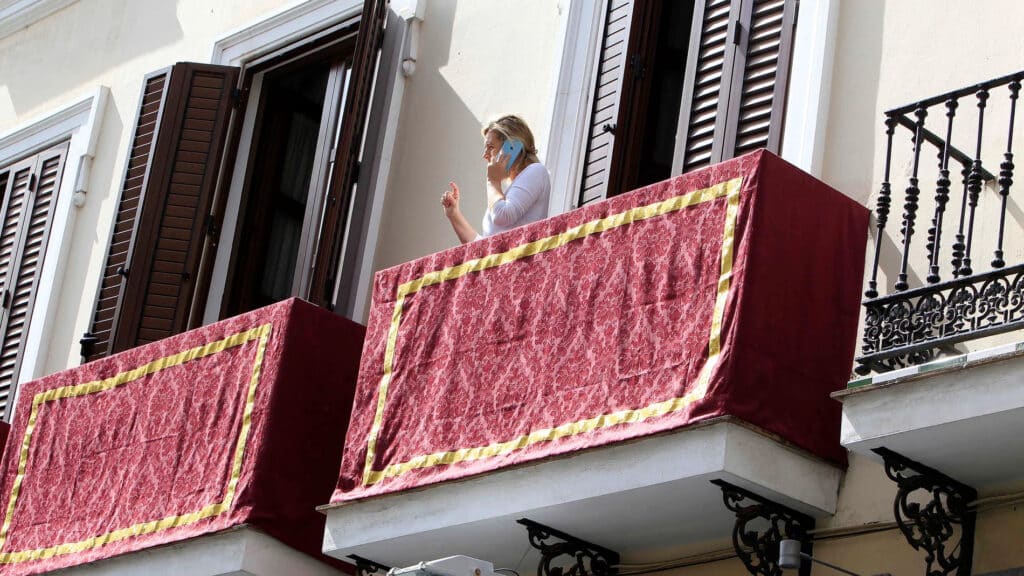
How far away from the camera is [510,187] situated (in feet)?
28.5

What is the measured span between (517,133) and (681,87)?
1.30 m

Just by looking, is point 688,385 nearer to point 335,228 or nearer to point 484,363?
point 484,363

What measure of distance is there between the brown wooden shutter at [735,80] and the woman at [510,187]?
0.64 metres

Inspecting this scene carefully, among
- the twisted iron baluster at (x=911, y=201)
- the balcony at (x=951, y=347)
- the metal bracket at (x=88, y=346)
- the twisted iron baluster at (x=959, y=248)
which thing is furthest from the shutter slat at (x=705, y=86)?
the metal bracket at (x=88, y=346)

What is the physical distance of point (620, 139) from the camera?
373 inches

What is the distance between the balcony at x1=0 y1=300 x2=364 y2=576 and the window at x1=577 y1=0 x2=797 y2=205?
5.03 feet

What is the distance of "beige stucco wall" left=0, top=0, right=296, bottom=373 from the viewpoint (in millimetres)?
12258

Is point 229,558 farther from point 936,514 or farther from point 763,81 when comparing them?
point 936,514

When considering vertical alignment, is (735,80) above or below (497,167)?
above

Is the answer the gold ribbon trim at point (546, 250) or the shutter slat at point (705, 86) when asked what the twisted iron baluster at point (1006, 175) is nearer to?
the gold ribbon trim at point (546, 250)

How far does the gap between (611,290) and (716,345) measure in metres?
0.64

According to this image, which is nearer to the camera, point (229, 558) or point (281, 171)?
point (229, 558)

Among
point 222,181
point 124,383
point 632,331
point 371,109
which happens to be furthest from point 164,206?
point 632,331

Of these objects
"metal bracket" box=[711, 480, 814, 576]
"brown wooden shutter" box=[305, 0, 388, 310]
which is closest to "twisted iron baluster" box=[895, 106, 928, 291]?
"metal bracket" box=[711, 480, 814, 576]
